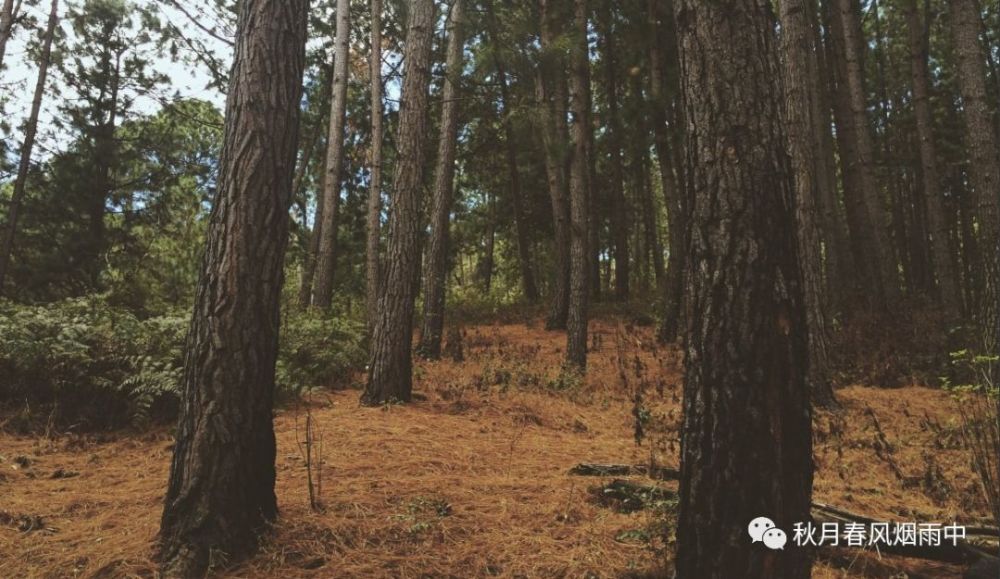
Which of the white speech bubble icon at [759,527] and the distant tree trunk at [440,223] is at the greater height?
the distant tree trunk at [440,223]

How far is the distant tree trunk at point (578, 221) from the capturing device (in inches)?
364

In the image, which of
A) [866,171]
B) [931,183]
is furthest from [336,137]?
[931,183]

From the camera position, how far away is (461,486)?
3.98 m

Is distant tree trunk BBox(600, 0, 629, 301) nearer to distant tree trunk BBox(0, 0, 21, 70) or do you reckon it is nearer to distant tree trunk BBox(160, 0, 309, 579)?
distant tree trunk BBox(160, 0, 309, 579)

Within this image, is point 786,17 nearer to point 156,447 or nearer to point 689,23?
point 689,23

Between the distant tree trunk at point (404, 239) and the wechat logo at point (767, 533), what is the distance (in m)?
4.80

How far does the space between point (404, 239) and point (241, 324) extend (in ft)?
12.0

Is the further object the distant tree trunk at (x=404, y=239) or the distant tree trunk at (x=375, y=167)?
the distant tree trunk at (x=375, y=167)

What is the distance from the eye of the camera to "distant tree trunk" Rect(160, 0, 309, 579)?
3.02m

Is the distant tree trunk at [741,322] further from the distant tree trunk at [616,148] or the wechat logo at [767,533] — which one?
the distant tree trunk at [616,148]

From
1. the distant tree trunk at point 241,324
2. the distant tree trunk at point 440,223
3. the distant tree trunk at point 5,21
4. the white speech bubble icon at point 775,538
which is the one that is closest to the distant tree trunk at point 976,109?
the white speech bubble icon at point 775,538

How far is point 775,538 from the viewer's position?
223 centimetres

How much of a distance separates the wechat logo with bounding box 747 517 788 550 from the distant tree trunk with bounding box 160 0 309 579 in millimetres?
2478

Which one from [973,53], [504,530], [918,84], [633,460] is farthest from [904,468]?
[918,84]
